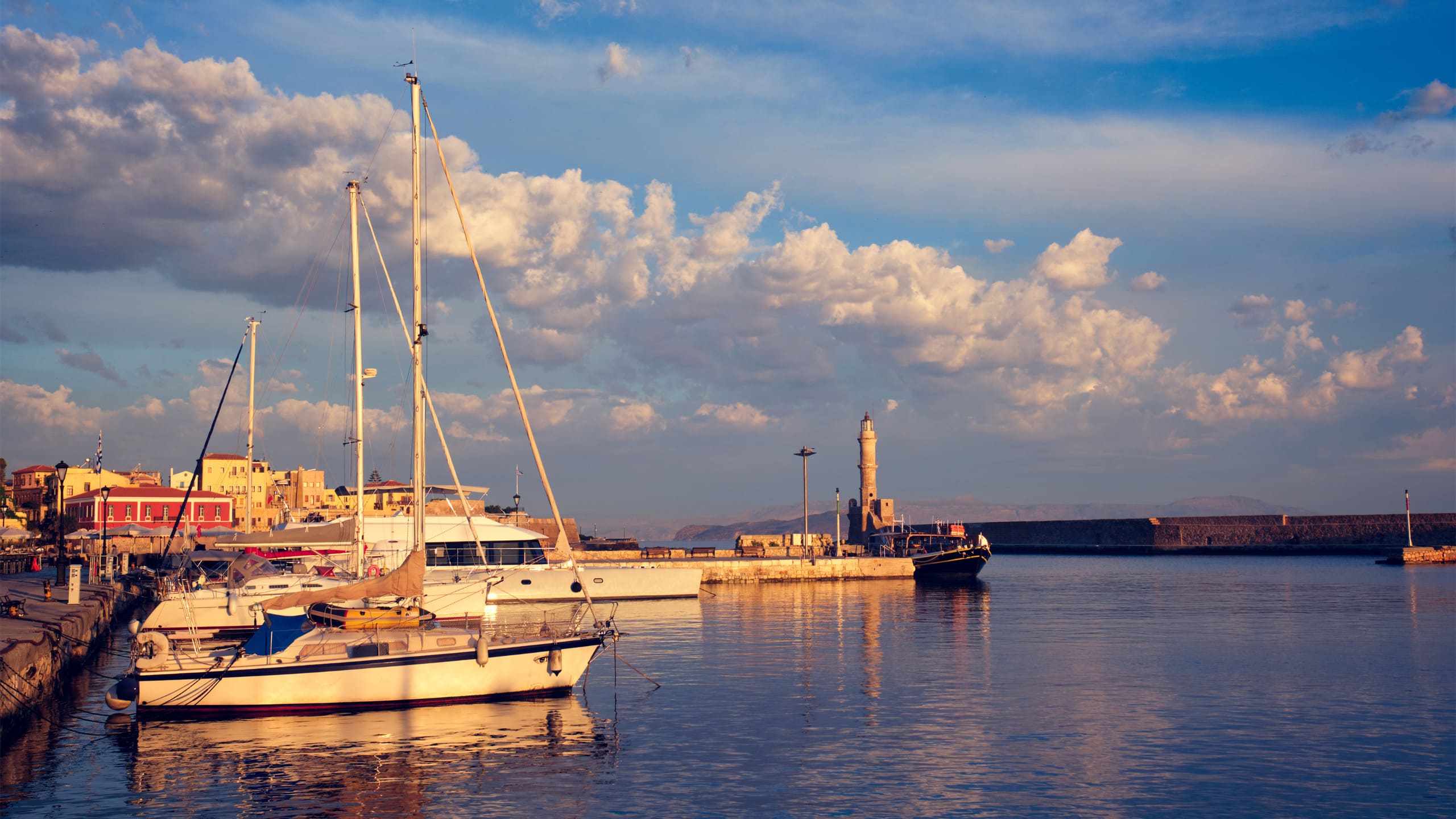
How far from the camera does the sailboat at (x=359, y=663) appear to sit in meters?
18.7

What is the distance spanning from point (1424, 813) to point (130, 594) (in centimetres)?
4358

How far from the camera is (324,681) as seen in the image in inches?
744

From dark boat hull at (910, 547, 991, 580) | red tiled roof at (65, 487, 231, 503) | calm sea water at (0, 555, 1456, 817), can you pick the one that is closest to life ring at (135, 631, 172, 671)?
calm sea water at (0, 555, 1456, 817)

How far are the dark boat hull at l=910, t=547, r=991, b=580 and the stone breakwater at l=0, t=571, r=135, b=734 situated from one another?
141 ft

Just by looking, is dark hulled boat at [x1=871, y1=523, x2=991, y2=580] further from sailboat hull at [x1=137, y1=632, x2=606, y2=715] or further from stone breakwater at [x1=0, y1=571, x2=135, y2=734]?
sailboat hull at [x1=137, y1=632, x2=606, y2=715]

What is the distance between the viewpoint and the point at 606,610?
40.2m

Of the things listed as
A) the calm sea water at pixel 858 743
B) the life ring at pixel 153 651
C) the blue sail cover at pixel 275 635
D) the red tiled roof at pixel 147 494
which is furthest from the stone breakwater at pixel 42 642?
the red tiled roof at pixel 147 494

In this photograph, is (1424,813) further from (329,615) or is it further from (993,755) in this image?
(329,615)

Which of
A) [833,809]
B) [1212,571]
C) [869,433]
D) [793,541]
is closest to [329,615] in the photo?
[833,809]

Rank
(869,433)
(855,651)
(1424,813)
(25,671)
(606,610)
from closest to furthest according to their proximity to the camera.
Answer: (1424,813) → (25,671) → (855,651) → (606,610) → (869,433)

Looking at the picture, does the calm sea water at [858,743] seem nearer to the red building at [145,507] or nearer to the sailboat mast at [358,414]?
the sailboat mast at [358,414]

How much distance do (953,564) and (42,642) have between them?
49.9m

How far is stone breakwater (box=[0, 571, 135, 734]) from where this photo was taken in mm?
17828

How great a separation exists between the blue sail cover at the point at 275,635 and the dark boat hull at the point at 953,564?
4767 centimetres
